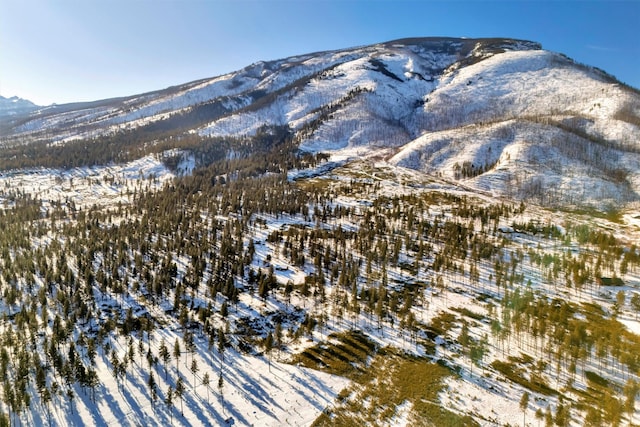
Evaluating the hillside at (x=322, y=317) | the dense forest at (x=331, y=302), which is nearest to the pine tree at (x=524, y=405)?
the dense forest at (x=331, y=302)

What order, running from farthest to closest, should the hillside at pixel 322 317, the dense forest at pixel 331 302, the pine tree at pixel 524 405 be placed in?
the dense forest at pixel 331 302 → the hillside at pixel 322 317 → the pine tree at pixel 524 405

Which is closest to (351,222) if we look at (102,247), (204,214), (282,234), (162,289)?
(282,234)

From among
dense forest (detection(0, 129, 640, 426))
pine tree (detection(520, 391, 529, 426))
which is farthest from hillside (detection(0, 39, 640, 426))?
pine tree (detection(520, 391, 529, 426))

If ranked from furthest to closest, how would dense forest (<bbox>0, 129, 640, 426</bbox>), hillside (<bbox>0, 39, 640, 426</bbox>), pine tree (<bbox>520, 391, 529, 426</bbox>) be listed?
1. dense forest (<bbox>0, 129, 640, 426</bbox>)
2. hillside (<bbox>0, 39, 640, 426</bbox>)
3. pine tree (<bbox>520, 391, 529, 426</bbox>)

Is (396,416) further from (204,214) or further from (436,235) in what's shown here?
(204,214)

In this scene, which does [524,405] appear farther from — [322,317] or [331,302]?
[331,302]

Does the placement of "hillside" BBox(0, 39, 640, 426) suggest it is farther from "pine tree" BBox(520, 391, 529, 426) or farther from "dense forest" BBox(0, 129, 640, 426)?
"pine tree" BBox(520, 391, 529, 426)

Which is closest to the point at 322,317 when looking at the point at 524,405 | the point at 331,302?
the point at 331,302

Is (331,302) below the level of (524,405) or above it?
below

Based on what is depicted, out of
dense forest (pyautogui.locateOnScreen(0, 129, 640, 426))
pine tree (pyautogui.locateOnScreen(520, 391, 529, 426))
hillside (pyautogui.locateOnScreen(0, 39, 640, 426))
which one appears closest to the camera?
pine tree (pyautogui.locateOnScreen(520, 391, 529, 426))

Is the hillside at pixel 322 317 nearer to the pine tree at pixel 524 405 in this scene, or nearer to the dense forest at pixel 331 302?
the dense forest at pixel 331 302

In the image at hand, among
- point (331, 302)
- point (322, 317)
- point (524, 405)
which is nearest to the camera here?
point (524, 405)
